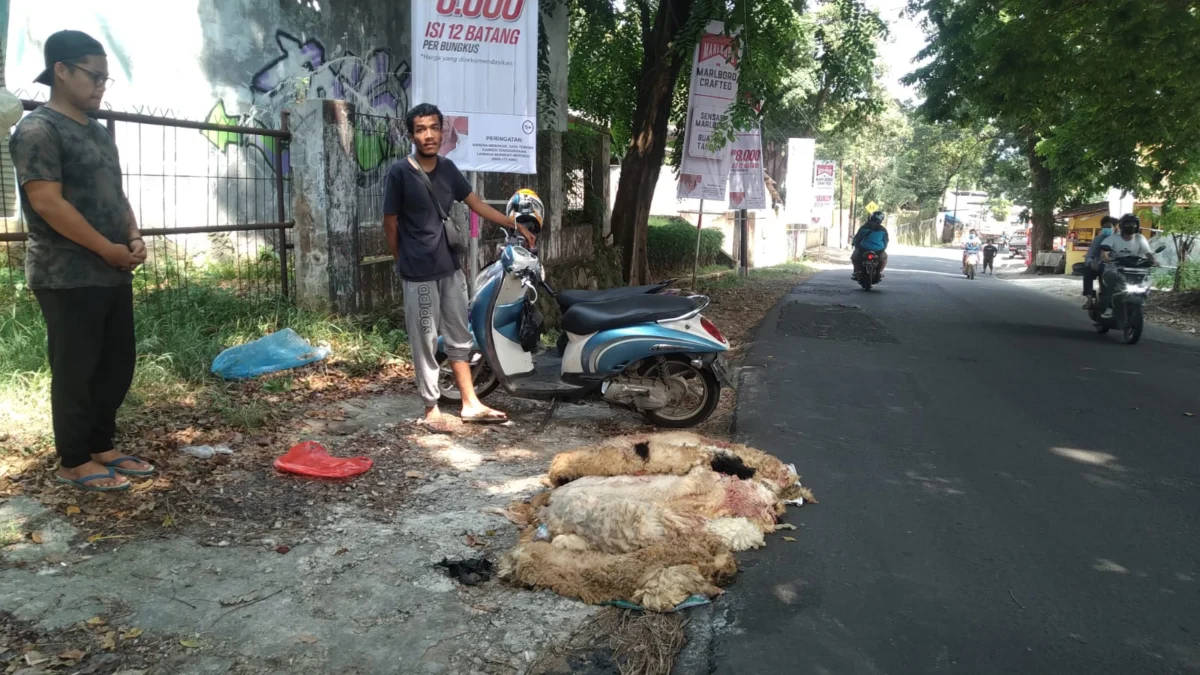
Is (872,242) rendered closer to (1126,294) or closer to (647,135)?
(647,135)

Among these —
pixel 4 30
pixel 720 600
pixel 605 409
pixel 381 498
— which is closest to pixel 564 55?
pixel 4 30

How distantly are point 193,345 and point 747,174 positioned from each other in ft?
36.8

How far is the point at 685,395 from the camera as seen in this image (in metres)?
6.07

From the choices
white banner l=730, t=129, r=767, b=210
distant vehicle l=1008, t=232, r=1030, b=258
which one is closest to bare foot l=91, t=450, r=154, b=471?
white banner l=730, t=129, r=767, b=210

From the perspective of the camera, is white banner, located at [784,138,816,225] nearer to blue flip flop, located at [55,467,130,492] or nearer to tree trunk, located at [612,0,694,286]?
tree trunk, located at [612,0,694,286]

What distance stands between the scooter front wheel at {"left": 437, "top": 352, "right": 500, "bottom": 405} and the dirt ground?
2.15 ft

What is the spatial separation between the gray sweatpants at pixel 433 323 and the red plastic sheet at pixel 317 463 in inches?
34.7

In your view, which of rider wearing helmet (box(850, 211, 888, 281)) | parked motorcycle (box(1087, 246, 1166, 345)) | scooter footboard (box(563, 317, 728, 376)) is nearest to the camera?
scooter footboard (box(563, 317, 728, 376))

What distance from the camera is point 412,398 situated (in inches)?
260

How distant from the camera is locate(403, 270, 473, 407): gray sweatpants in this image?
557cm

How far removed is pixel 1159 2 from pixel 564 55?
7989mm

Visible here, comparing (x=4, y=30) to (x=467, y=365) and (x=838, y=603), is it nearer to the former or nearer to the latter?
(x=467, y=365)

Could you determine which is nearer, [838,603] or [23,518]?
[838,603]

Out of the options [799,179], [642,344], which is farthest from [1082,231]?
[642,344]
